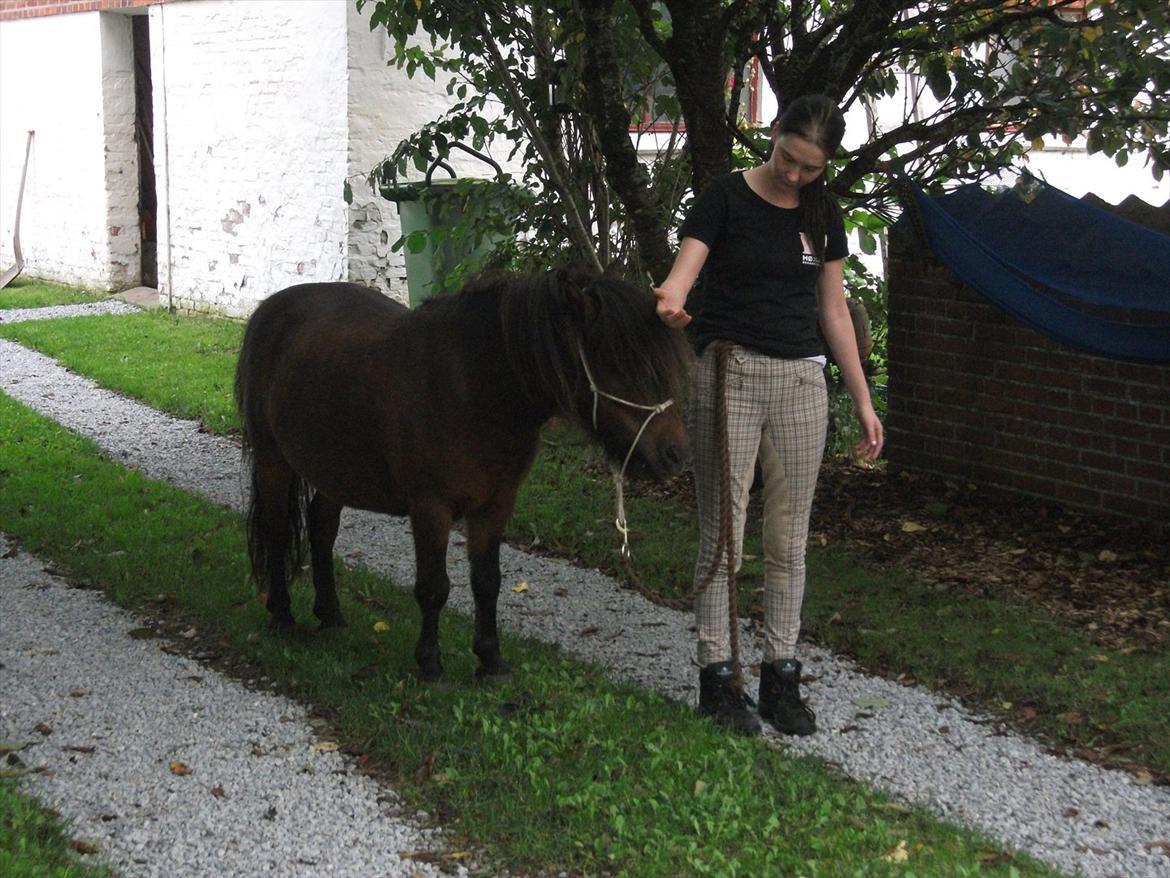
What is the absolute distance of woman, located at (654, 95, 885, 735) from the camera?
4.58 meters

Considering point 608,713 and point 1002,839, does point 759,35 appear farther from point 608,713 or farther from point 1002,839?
point 1002,839

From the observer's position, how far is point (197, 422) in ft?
34.4

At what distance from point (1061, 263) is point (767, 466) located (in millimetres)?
2957

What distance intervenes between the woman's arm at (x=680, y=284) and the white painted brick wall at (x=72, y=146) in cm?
1439

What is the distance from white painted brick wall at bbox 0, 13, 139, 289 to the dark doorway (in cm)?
18

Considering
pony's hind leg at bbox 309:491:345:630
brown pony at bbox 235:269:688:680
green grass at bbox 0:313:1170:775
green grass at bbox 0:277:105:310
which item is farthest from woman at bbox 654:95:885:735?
green grass at bbox 0:277:105:310

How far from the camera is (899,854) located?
391cm

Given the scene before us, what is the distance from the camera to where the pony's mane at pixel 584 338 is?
14.5 ft

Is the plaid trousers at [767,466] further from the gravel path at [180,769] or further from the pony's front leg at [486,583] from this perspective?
the gravel path at [180,769]

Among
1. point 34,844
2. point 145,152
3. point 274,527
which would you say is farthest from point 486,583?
point 145,152

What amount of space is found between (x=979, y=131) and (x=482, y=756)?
4.38m

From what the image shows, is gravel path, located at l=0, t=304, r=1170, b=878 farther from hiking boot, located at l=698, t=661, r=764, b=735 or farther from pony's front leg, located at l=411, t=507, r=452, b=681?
pony's front leg, located at l=411, t=507, r=452, b=681

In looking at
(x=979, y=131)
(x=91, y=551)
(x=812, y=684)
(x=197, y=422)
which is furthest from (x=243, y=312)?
(x=812, y=684)

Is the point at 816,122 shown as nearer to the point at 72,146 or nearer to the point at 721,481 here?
the point at 721,481
